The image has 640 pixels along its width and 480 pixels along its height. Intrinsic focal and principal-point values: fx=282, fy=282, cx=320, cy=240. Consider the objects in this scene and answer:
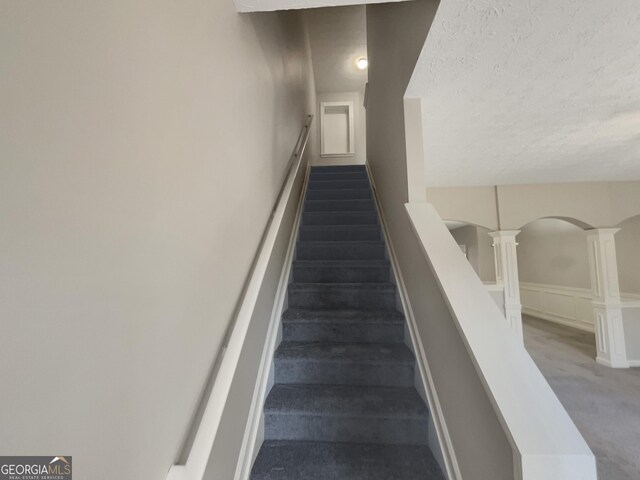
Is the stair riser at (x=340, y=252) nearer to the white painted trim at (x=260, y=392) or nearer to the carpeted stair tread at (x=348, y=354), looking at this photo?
the white painted trim at (x=260, y=392)

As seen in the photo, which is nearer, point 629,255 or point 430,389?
point 430,389

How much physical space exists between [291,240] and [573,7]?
1.91m

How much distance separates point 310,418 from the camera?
4.31ft

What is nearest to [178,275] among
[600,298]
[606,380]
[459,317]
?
[459,317]

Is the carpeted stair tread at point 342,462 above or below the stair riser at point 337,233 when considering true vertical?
below

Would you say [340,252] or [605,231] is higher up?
[605,231]

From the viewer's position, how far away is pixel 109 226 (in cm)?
51

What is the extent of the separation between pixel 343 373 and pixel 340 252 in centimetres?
105

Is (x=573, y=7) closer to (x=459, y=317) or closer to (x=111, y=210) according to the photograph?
(x=459, y=317)

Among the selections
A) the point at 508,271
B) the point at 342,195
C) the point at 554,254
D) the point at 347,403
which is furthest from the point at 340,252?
the point at 554,254

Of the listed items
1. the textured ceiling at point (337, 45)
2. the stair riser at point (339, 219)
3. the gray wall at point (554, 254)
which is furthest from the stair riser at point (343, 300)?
the gray wall at point (554, 254)

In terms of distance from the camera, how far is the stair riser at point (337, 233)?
2.55m

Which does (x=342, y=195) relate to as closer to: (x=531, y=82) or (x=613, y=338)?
(x=531, y=82)

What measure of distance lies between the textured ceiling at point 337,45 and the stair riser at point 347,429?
4.07 m
